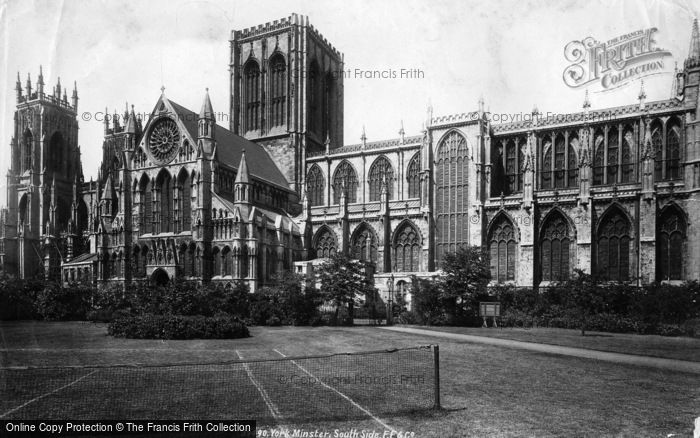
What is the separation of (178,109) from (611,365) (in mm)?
46449

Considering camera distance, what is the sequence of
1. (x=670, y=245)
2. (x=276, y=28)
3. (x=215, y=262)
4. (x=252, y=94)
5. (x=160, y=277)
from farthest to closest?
(x=252, y=94) → (x=276, y=28) → (x=160, y=277) → (x=215, y=262) → (x=670, y=245)

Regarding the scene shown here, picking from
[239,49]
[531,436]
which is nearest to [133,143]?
[239,49]

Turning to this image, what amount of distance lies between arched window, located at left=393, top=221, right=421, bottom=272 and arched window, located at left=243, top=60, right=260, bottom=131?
26208 millimetres

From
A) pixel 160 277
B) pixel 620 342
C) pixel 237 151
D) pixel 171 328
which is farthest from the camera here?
pixel 237 151

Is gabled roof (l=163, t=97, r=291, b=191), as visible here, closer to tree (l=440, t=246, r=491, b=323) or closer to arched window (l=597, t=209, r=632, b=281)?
tree (l=440, t=246, r=491, b=323)

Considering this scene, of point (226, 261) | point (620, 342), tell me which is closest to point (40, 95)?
point (226, 261)

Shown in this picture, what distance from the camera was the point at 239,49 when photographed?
72188mm

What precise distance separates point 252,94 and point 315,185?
1559 cm

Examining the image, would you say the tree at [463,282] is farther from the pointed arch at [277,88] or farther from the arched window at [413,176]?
the pointed arch at [277,88]

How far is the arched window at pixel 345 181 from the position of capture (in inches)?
2478

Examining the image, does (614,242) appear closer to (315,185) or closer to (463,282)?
(463,282)

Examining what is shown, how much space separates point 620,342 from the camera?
27141 mm

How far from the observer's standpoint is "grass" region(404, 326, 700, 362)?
2341 centimetres

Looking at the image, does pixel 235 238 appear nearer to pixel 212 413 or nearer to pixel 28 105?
pixel 212 413
